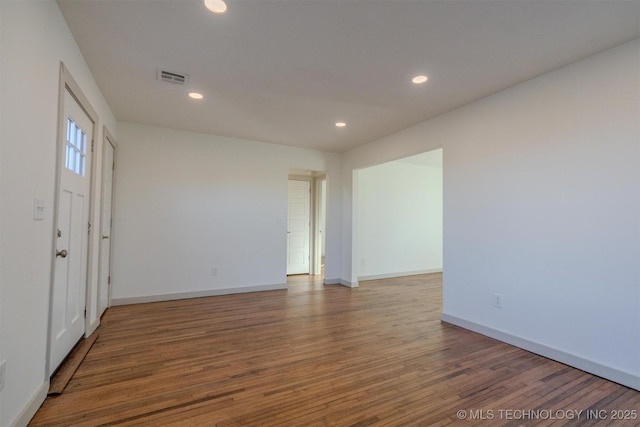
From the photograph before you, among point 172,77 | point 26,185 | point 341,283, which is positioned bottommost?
point 341,283

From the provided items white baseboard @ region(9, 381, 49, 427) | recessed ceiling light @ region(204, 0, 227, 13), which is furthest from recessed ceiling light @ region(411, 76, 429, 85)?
white baseboard @ region(9, 381, 49, 427)

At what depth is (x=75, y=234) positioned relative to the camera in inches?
98.7

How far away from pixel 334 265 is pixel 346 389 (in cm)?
363

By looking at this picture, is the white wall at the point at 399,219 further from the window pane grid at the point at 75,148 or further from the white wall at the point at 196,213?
the window pane grid at the point at 75,148

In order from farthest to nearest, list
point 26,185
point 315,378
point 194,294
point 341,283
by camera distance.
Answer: point 341,283
point 194,294
point 315,378
point 26,185

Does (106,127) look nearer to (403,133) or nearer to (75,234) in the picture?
(75,234)

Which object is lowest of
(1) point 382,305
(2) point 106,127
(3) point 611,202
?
(1) point 382,305

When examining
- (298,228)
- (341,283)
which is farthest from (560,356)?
(298,228)

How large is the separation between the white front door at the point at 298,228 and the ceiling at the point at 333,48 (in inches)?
123

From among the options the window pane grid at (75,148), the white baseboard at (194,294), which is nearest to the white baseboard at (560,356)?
the white baseboard at (194,294)

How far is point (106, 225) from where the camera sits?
367 cm

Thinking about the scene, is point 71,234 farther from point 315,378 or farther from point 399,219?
point 399,219

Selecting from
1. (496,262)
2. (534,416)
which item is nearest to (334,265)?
(496,262)

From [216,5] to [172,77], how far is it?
3.78 feet
